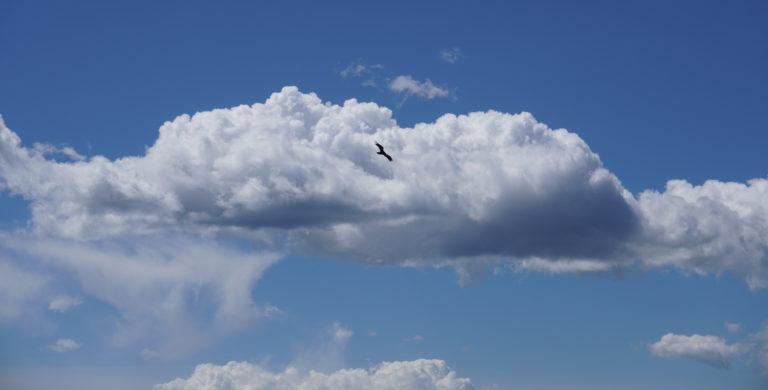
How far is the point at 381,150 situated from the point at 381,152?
2.67 feet

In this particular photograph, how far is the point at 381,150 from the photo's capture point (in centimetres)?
11481

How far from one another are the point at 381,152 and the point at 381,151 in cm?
31

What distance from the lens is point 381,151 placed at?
4491 inches

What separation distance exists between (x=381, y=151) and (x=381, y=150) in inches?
32.5

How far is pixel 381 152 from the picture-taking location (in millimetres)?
114250
